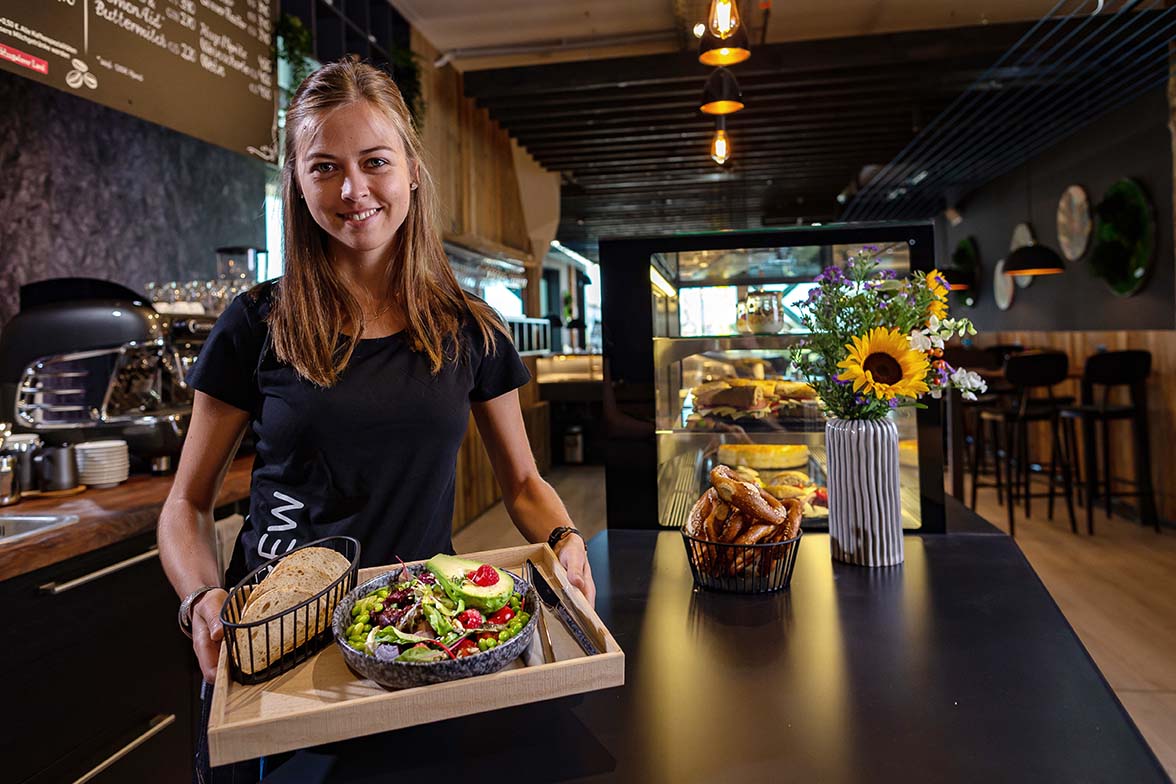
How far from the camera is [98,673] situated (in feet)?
6.34

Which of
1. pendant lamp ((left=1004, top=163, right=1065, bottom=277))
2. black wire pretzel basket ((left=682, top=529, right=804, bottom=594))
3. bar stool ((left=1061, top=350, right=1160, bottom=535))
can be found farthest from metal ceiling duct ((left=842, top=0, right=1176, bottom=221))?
black wire pretzel basket ((left=682, top=529, right=804, bottom=594))

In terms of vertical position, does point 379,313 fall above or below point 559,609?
above

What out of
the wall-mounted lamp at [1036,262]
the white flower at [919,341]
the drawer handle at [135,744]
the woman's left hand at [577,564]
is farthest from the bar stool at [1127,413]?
the drawer handle at [135,744]

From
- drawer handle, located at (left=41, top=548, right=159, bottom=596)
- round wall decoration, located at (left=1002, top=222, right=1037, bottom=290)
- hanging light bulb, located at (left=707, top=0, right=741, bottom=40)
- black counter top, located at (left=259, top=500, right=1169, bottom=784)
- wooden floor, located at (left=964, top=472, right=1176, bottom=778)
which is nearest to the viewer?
black counter top, located at (left=259, top=500, right=1169, bottom=784)

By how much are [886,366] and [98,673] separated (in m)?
1.90

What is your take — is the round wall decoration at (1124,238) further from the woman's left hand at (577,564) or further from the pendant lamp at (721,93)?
the woman's left hand at (577,564)

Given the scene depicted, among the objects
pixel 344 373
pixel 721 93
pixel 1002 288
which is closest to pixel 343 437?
pixel 344 373

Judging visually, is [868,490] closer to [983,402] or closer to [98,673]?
[98,673]

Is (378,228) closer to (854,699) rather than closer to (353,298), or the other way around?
(353,298)

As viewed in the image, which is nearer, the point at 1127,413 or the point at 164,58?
the point at 164,58

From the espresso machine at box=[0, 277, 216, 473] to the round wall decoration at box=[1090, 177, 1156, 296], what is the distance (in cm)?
648

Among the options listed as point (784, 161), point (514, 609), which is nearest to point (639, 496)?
point (514, 609)

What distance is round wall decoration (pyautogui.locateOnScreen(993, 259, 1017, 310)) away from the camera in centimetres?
947

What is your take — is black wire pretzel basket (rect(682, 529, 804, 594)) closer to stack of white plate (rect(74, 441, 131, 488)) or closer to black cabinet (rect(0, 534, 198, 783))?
black cabinet (rect(0, 534, 198, 783))
